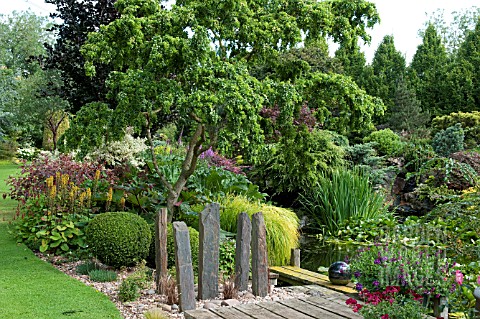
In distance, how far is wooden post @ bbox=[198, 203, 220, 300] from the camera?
5.17 meters

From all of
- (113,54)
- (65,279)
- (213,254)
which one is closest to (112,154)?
(113,54)

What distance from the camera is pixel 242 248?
5.42m

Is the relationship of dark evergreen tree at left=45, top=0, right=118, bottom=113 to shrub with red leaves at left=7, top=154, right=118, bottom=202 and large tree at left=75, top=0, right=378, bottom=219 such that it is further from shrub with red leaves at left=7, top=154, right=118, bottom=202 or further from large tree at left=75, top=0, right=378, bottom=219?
large tree at left=75, top=0, right=378, bottom=219

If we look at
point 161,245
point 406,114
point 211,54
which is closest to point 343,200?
point 211,54

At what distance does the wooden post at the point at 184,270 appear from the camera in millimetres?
4848

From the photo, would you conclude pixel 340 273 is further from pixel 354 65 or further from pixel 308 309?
pixel 354 65

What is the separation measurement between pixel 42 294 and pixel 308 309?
2583mm

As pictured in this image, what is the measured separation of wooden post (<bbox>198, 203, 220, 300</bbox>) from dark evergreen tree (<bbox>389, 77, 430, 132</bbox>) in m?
13.0

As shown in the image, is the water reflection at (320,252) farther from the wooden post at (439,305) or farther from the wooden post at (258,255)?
the wooden post at (439,305)

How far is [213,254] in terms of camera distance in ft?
17.1

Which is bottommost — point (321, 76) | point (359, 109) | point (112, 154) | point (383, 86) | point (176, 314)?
point (176, 314)

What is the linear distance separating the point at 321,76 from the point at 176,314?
11.6 feet

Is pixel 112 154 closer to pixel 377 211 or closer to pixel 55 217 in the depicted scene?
pixel 55 217

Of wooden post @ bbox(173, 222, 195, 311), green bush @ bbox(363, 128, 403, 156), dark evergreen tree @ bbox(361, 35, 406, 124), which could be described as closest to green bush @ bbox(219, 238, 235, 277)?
wooden post @ bbox(173, 222, 195, 311)
